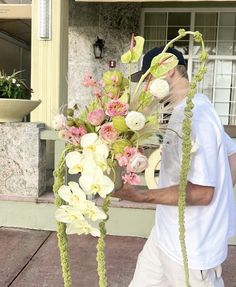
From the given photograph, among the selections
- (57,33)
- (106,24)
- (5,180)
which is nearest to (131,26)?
(106,24)

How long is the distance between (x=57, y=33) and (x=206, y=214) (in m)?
4.29

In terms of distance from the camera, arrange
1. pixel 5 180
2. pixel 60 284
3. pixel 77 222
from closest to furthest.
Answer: pixel 77 222 → pixel 60 284 → pixel 5 180

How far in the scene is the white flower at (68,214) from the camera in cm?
131

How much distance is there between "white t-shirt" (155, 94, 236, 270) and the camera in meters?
1.67

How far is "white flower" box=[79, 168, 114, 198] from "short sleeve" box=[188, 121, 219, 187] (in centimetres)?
50

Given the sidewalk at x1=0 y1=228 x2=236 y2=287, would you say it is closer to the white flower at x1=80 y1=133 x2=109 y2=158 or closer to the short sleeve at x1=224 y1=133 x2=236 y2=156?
the short sleeve at x1=224 y1=133 x2=236 y2=156

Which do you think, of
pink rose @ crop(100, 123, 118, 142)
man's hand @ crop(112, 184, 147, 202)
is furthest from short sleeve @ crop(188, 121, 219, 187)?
pink rose @ crop(100, 123, 118, 142)

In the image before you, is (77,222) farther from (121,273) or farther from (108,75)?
(121,273)

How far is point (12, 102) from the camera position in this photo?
4348mm

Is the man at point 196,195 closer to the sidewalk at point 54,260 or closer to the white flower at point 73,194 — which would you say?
the white flower at point 73,194

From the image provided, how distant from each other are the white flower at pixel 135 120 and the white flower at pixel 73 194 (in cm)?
26

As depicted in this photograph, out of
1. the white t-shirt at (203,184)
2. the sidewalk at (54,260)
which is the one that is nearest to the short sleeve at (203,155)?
the white t-shirt at (203,184)

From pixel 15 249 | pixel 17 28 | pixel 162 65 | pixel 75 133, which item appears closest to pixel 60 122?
pixel 75 133

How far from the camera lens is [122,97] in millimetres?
1412
